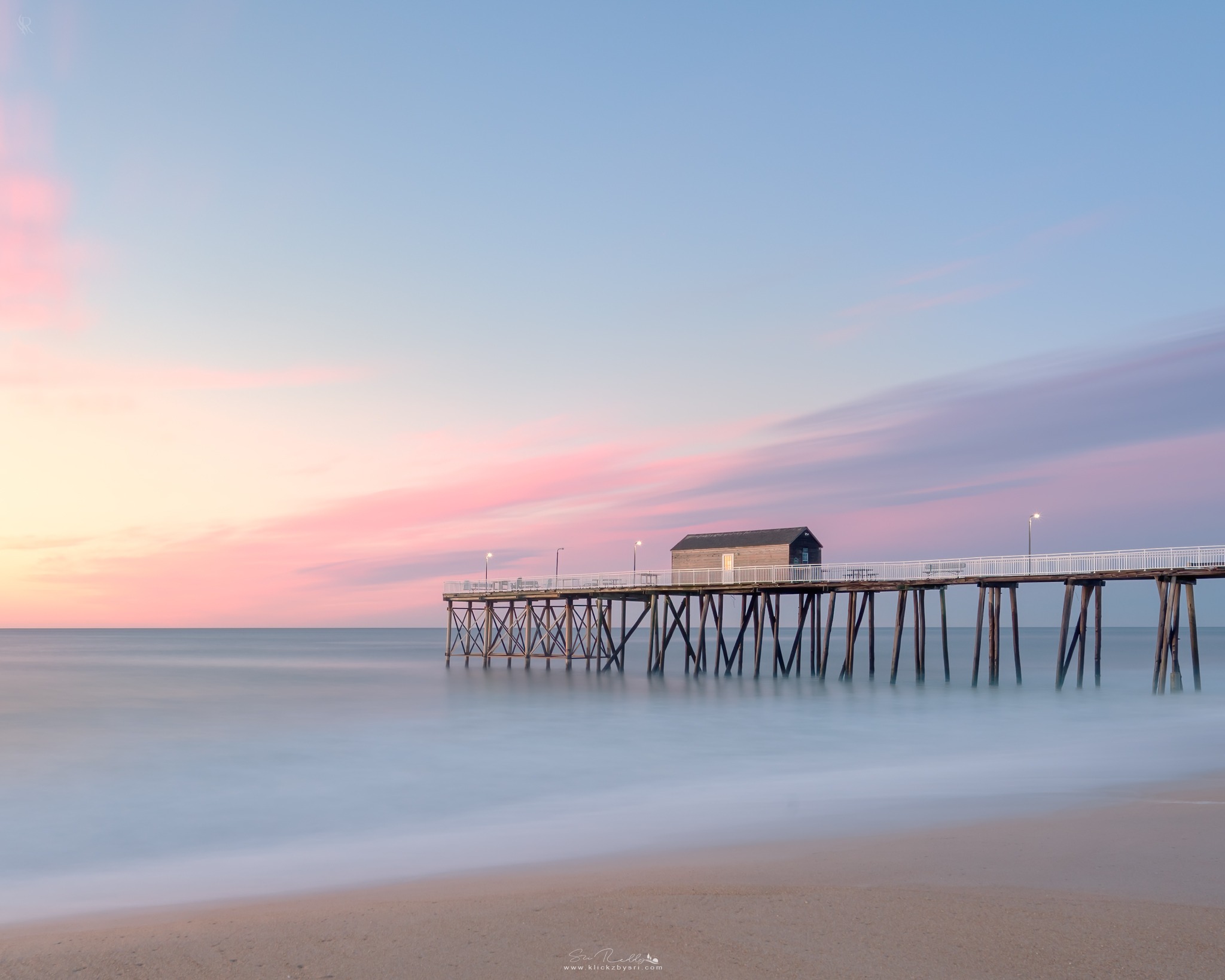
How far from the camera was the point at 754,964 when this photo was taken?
245 inches

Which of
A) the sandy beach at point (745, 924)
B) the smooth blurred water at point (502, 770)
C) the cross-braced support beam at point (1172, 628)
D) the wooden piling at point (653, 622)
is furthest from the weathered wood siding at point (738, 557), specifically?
the sandy beach at point (745, 924)

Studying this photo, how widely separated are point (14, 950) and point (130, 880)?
149 inches

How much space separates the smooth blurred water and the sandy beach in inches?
83.9

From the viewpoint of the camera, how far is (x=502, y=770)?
1977 cm

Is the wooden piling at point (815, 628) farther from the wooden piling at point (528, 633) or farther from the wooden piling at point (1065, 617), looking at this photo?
the wooden piling at point (528, 633)

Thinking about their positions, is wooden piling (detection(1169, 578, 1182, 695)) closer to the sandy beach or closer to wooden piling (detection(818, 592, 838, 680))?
wooden piling (detection(818, 592, 838, 680))

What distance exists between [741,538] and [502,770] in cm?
2829

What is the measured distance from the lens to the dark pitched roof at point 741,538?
44781 mm

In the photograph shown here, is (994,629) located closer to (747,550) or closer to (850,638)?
(850,638)

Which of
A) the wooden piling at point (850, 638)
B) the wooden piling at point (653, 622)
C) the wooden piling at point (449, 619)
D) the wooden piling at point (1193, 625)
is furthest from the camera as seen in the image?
the wooden piling at point (449, 619)

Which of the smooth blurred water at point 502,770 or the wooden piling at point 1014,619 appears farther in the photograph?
the wooden piling at point 1014,619

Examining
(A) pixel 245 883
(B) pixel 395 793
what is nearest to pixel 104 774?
(B) pixel 395 793

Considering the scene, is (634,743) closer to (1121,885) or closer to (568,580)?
(1121,885)

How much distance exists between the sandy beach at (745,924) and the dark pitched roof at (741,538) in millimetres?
34816
